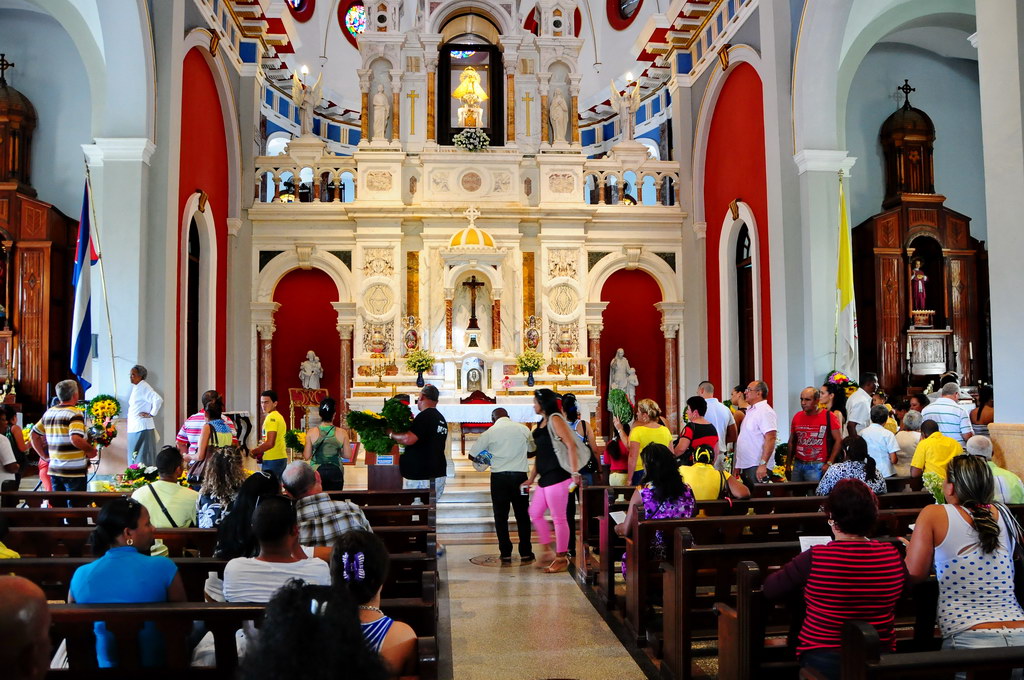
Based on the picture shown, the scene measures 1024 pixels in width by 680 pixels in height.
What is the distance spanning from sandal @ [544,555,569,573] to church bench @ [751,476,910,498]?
1.66 m

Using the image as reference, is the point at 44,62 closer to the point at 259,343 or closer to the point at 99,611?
the point at 259,343

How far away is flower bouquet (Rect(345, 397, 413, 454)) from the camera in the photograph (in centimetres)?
686

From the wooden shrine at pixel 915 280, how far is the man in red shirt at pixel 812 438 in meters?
5.53

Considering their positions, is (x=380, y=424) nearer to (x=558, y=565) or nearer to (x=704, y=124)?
(x=558, y=565)

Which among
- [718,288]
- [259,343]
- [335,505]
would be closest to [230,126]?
[259,343]

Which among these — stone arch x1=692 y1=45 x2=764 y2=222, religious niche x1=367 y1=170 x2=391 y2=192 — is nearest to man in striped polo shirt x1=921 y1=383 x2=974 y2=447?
stone arch x1=692 y1=45 x2=764 y2=222

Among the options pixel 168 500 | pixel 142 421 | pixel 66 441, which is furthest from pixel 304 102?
pixel 168 500

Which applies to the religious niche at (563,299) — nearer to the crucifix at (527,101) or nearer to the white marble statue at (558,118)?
the white marble statue at (558,118)

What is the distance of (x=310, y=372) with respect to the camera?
15938 mm

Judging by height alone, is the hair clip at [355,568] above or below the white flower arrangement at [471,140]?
below

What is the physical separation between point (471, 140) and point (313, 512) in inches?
A: 485

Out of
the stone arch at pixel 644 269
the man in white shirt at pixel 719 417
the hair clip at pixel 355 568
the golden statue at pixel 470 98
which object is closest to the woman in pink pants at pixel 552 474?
the man in white shirt at pixel 719 417

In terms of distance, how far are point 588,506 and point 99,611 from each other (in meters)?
4.65

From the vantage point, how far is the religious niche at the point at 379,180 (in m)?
15.7
